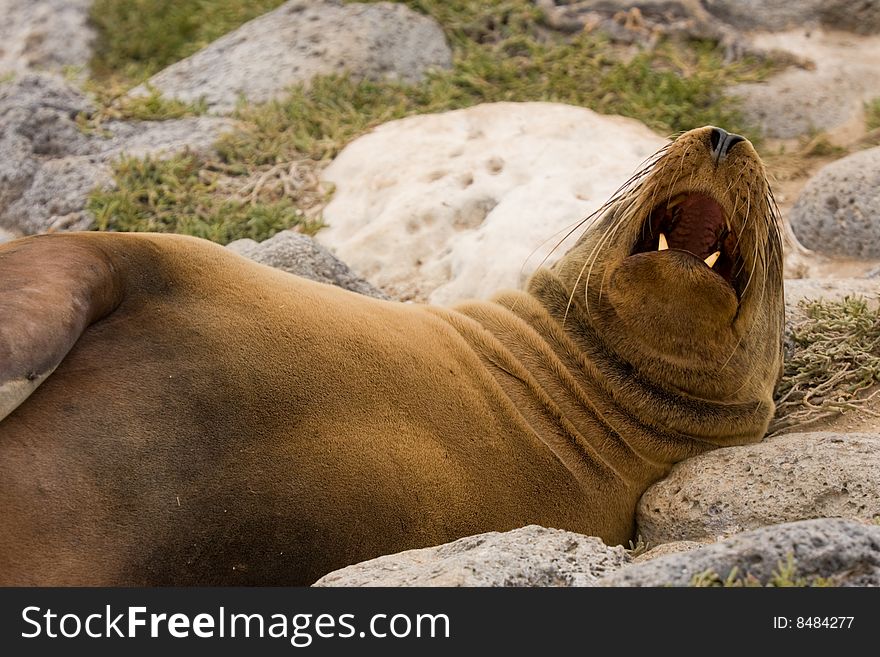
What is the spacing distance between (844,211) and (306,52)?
3821 mm

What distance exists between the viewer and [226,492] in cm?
329

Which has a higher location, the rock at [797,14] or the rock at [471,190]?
the rock at [471,190]

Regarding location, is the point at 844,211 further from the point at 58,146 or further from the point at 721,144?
the point at 58,146

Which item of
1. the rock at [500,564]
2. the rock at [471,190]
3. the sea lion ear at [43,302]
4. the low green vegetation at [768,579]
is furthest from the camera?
the rock at [471,190]

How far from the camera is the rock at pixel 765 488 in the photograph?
383 centimetres

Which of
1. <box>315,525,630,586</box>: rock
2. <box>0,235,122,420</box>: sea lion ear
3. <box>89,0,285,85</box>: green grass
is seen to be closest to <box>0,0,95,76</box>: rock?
<box>89,0,285,85</box>: green grass

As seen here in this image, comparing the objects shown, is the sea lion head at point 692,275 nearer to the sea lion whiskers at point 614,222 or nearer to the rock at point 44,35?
the sea lion whiskers at point 614,222

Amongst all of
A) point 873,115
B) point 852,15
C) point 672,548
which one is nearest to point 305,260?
point 672,548

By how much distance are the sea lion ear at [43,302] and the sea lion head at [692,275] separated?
1.71 m

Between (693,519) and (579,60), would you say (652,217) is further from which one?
(579,60)

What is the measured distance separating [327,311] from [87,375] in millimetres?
803

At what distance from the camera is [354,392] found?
3.62 metres

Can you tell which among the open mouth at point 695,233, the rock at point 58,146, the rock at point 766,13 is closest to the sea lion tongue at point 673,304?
the open mouth at point 695,233
